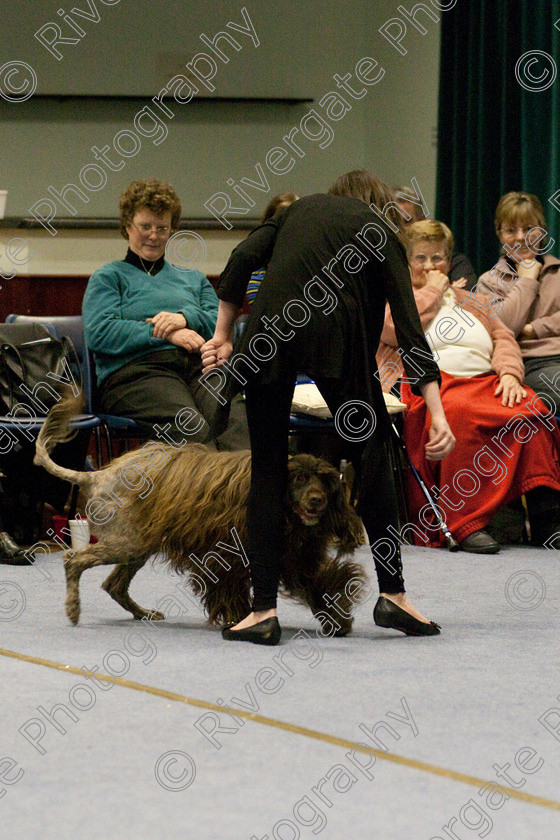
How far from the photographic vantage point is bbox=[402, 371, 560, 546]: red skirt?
412cm

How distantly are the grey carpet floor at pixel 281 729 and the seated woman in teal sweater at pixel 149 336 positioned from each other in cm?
113

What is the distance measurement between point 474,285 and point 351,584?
7.93ft

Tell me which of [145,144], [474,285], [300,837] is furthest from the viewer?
[145,144]

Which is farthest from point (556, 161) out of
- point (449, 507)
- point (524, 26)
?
point (449, 507)

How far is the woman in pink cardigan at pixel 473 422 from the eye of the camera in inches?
163

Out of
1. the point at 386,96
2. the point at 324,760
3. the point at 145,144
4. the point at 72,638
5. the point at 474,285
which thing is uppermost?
the point at 386,96

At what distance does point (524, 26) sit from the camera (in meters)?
5.50

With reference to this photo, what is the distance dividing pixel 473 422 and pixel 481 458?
0.15m

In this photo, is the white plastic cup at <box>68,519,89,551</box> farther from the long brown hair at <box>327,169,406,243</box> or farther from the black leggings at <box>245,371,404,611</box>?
the long brown hair at <box>327,169,406,243</box>

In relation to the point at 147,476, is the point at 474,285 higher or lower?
higher

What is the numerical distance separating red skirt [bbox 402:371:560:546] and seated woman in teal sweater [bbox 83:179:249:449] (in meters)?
0.82

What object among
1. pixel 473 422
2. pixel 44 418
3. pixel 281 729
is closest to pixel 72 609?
pixel 281 729

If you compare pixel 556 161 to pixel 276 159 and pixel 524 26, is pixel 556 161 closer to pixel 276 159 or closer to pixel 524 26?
pixel 524 26

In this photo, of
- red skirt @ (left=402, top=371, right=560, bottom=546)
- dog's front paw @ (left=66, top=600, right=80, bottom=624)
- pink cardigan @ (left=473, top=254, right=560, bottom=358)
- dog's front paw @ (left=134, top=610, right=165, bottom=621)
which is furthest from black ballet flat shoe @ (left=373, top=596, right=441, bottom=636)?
pink cardigan @ (left=473, top=254, right=560, bottom=358)
